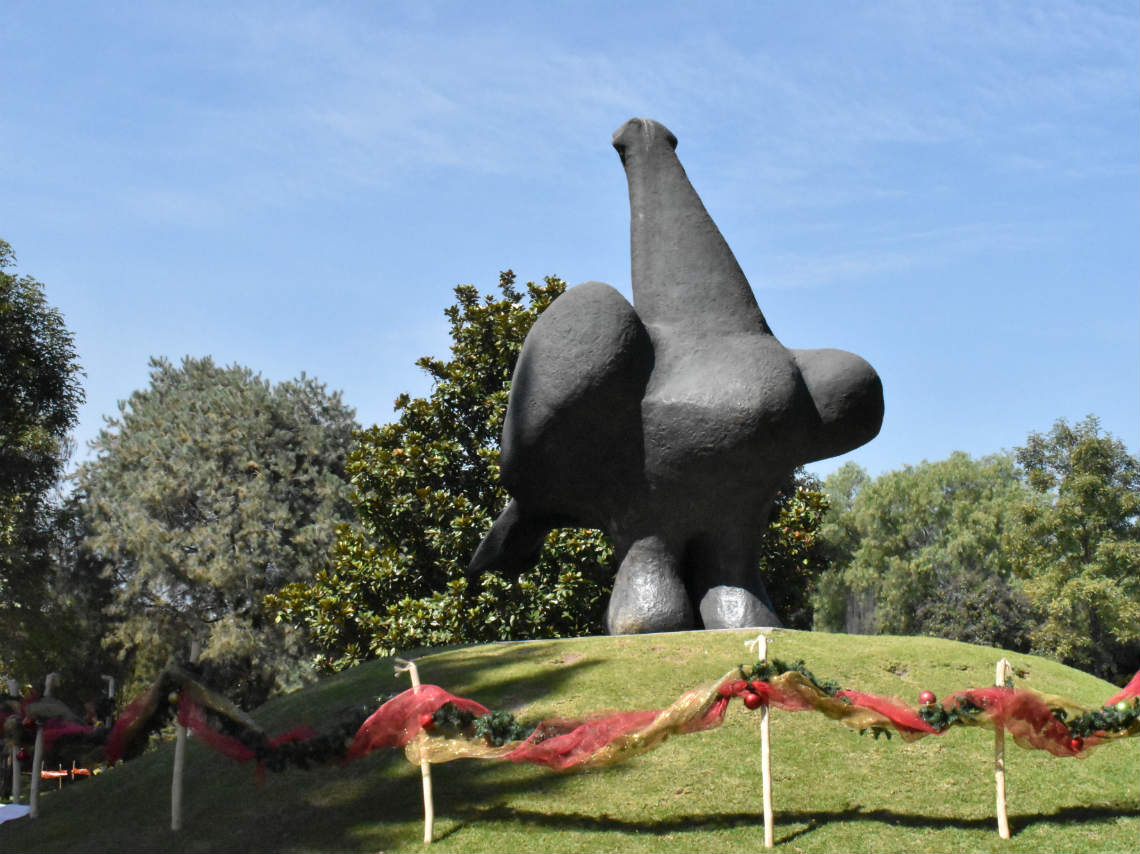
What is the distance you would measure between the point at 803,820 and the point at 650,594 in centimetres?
484

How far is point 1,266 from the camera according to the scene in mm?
22953

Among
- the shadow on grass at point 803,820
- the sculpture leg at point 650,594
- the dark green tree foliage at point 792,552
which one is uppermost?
the dark green tree foliage at point 792,552

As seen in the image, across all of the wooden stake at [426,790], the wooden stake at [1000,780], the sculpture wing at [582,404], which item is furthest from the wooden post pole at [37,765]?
the wooden stake at [1000,780]

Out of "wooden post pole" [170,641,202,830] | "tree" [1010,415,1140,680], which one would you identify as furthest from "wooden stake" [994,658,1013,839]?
"tree" [1010,415,1140,680]

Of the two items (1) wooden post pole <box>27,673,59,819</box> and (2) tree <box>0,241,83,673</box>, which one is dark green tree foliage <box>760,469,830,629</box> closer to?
(1) wooden post pole <box>27,673,59,819</box>

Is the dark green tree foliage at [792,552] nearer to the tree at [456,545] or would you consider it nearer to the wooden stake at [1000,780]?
the tree at [456,545]

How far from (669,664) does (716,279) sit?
495cm

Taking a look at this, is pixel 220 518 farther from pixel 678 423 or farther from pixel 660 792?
pixel 660 792

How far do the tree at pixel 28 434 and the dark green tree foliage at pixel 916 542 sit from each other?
83.9ft

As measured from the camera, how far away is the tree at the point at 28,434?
22.3m

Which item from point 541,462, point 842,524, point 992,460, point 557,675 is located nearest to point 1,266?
point 541,462

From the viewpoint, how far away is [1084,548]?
29.8m

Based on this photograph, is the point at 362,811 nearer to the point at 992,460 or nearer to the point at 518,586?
the point at 518,586

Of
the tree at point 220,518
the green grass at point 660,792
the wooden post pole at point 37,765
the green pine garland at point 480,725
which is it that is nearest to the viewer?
the green grass at point 660,792
